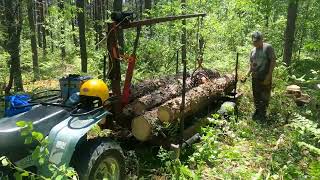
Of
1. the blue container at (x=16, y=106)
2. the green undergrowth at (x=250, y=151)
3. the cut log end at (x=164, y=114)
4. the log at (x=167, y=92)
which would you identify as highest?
the blue container at (x=16, y=106)

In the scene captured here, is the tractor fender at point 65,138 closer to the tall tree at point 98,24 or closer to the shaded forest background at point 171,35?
the shaded forest background at point 171,35

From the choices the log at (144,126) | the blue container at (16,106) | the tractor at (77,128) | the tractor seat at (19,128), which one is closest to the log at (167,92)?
the log at (144,126)

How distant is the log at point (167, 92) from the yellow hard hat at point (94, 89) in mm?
1095

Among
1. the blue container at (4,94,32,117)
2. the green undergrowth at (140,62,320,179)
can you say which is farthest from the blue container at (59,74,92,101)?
the green undergrowth at (140,62,320,179)

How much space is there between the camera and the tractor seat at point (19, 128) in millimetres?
4223

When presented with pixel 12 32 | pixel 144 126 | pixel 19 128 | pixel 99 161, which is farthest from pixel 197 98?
pixel 12 32

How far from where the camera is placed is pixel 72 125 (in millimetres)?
4711

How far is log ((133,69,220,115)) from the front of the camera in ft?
21.4

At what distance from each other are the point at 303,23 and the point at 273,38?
1878mm

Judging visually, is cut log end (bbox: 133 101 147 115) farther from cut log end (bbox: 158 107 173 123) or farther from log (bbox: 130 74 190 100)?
log (bbox: 130 74 190 100)

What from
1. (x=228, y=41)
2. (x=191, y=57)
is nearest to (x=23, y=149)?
(x=191, y=57)

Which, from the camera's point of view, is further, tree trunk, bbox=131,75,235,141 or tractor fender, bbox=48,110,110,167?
tree trunk, bbox=131,75,235,141

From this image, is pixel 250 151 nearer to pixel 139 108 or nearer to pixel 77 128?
pixel 139 108

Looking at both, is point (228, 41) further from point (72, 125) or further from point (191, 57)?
point (72, 125)
